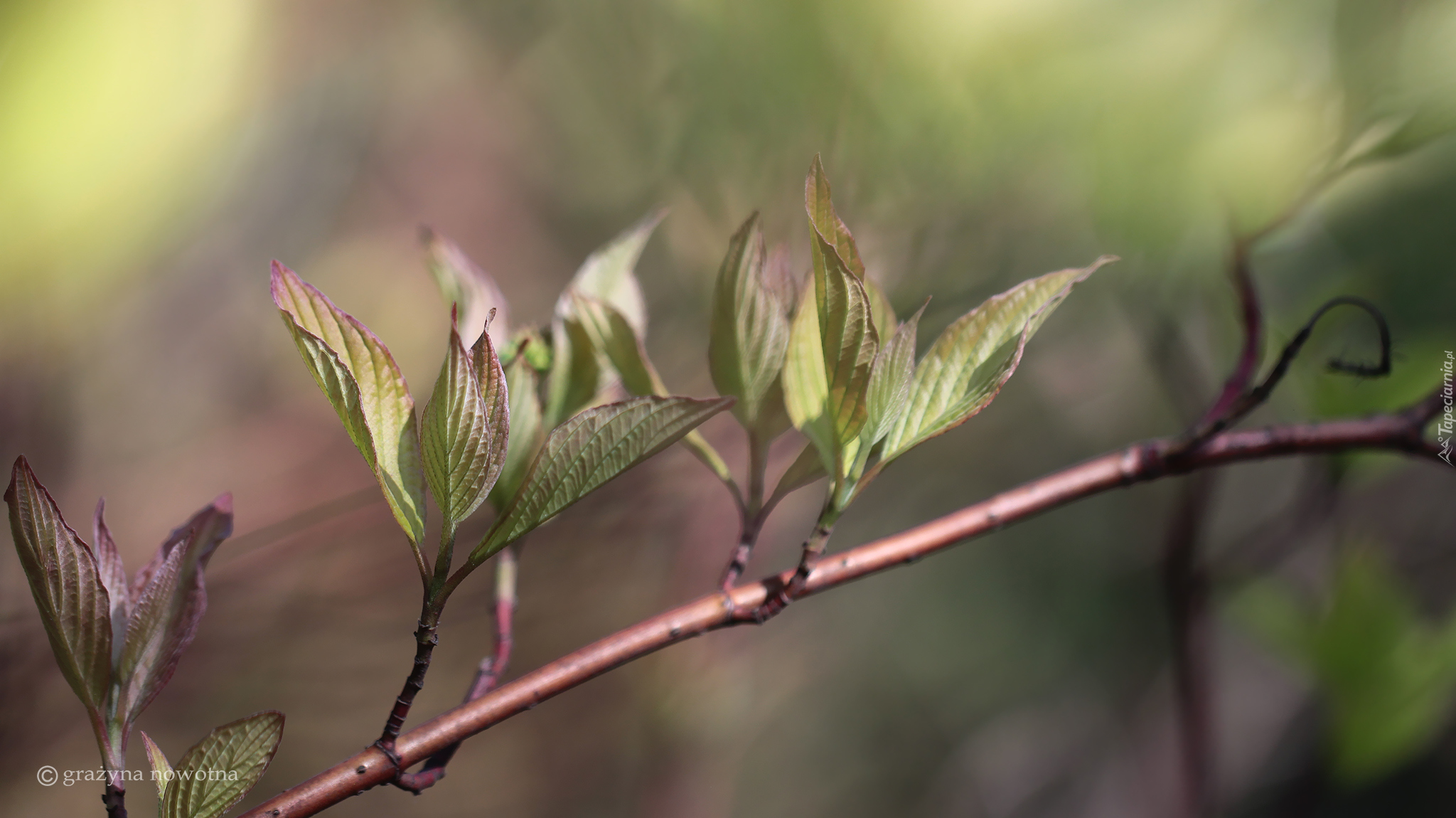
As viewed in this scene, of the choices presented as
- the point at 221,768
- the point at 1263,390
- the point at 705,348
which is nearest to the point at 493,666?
the point at 221,768

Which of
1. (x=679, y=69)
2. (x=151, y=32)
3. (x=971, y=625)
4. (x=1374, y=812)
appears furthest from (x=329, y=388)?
(x=1374, y=812)

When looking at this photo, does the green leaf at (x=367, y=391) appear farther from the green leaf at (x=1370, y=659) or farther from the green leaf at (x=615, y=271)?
the green leaf at (x=1370, y=659)

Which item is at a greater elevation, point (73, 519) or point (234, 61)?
point (234, 61)

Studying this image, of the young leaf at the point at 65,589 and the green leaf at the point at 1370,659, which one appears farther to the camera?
the green leaf at the point at 1370,659

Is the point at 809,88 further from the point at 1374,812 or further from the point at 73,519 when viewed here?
the point at 1374,812

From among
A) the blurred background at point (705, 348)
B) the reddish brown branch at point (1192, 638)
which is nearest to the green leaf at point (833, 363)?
the blurred background at point (705, 348)

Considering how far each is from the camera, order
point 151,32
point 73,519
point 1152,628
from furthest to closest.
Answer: point 1152,628
point 73,519
point 151,32

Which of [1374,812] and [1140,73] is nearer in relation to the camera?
[1140,73]
